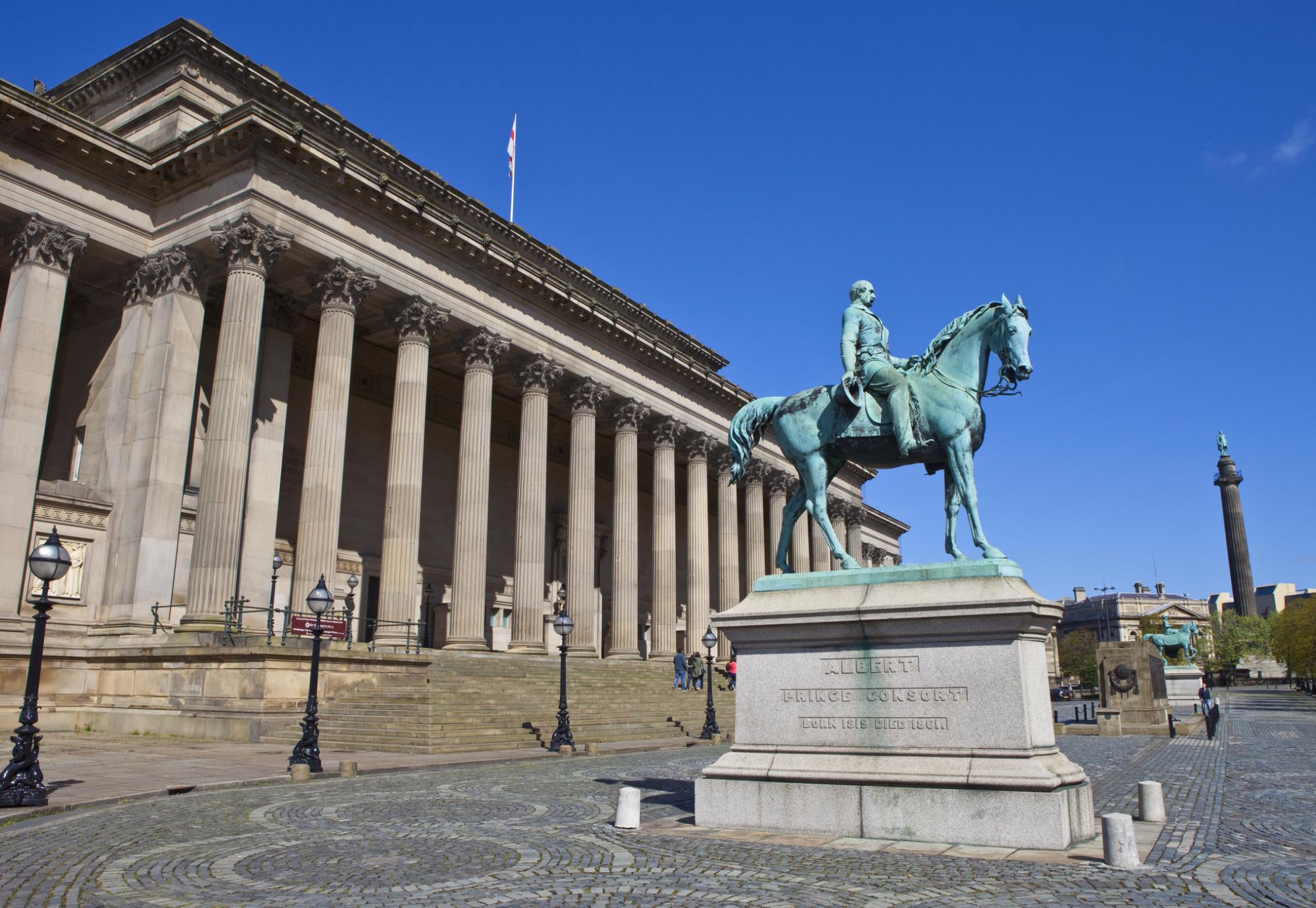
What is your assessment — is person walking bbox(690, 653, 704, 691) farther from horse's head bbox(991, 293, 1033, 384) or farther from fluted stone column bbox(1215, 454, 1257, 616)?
fluted stone column bbox(1215, 454, 1257, 616)

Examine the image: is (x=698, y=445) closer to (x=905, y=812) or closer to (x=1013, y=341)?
(x=1013, y=341)

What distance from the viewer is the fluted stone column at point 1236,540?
405ft

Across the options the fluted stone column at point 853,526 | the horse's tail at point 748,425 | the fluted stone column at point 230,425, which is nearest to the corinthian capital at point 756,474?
the fluted stone column at point 853,526

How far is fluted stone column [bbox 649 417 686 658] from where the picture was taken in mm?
43969

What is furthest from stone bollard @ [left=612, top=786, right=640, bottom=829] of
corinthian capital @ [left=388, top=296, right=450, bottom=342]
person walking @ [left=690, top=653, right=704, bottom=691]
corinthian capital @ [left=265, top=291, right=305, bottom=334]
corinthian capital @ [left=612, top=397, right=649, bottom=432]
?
corinthian capital @ [left=612, top=397, right=649, bottom=432]

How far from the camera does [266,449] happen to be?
31453mm

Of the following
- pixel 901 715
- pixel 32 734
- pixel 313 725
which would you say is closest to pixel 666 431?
pixel 313 725

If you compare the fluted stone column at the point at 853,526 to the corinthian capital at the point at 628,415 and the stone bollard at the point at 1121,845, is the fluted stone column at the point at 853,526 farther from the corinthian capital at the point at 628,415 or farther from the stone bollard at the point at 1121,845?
the stone bollard at the point at 1121,845

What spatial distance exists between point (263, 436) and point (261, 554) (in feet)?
13.2

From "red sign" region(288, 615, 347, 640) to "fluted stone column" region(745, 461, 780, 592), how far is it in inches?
1038

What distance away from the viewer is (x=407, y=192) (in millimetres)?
32625

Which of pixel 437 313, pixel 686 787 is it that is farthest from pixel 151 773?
pixel 437 313

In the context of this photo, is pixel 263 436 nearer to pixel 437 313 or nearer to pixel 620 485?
pixel 437 313

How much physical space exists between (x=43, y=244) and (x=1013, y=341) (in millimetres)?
27559
